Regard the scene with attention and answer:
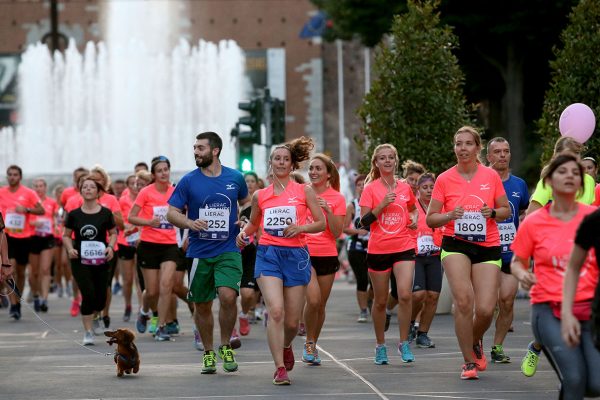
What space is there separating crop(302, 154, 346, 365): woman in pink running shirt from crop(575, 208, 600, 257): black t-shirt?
524cm

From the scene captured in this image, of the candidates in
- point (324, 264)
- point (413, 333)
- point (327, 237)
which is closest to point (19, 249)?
point (413, 333)

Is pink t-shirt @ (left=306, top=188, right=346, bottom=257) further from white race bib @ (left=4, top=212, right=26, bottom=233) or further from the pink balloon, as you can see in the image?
white race bib @ (left=4, top=212, right=26, bottom=233)

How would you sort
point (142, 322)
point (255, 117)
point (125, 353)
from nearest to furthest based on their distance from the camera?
point (125, 353), point (142, 322), point (255, 117)

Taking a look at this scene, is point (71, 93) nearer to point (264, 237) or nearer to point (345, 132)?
point (345, 132)

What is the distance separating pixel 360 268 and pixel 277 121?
288 inches

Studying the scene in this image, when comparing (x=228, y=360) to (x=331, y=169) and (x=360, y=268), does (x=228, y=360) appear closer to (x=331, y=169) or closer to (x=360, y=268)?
(x=331, y=169)

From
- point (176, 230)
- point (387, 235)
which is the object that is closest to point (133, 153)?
point (176, 230)

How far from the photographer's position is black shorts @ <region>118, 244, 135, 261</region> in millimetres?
19375

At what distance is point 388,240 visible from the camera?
502 inches

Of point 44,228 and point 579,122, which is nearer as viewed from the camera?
point 579,122

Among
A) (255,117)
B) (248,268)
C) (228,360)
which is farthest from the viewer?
(255,117)

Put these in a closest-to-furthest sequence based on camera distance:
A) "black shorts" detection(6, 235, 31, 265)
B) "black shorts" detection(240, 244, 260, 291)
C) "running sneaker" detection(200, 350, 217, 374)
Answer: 1. "running sneaker" detection(200, 350, 217, 374)
2. "black shorts" detection(240, 244, 260, 291)
3. "black shorts" detection(6, 235, 31, 265)

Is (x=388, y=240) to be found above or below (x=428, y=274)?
above

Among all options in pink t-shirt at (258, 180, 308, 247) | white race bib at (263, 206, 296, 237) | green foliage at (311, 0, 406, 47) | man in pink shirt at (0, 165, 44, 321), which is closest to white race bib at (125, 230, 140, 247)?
man in pink shirt at (0, 165, 44, 321)
